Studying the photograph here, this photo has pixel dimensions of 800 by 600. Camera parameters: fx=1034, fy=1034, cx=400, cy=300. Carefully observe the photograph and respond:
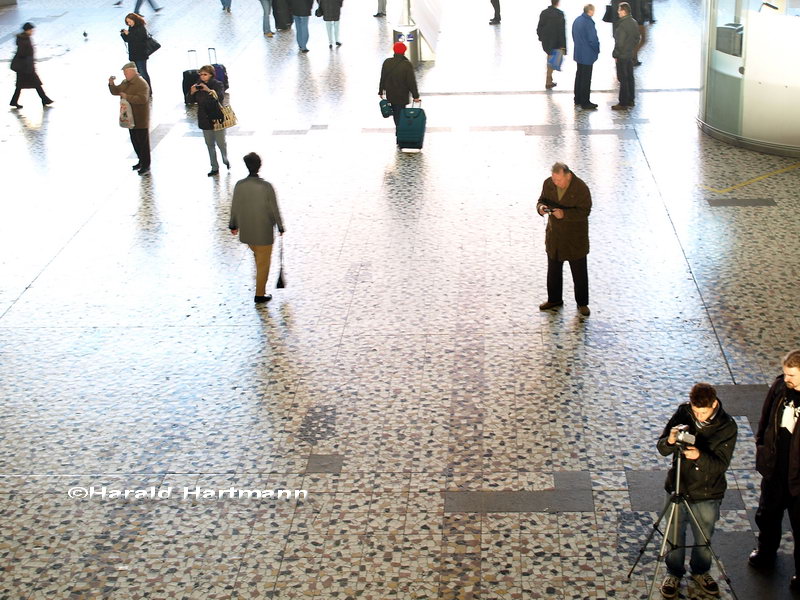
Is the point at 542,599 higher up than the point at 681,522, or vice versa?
the point at 681,522

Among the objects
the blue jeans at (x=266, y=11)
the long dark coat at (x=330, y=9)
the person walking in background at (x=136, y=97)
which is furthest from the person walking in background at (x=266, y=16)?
the person walking in background at (x=136, y=97)

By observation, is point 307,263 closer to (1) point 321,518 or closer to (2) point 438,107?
(1) point 321,518

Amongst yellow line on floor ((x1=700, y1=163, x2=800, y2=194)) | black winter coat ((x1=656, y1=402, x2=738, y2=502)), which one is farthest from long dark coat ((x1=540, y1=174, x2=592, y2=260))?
yellow line on floor ((x1=700, y1=163, x2=800, y2=194))

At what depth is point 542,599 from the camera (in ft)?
17.0

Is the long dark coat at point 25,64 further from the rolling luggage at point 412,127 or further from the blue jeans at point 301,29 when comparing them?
the rolling luggage at point 412,127

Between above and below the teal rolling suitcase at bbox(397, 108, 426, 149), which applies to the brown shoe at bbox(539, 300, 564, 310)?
below

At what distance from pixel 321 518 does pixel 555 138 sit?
27.0ft

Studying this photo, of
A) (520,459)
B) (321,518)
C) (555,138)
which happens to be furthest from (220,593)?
(555,138)

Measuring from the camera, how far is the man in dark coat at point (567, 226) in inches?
309

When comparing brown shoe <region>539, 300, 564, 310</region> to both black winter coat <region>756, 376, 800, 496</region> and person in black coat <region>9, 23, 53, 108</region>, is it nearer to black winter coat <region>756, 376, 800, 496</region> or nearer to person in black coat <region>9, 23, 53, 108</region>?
black winter coat <region>756, 376, 800, 496</region>

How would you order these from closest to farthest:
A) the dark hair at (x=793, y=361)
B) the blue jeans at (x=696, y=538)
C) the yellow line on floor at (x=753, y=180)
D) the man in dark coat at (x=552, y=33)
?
the dark hair at (x=793, y=361) → the blue jeans at (x=696, y=538) → the yellow line on floor at (x=753, y=180) → the man in dark coat at (x=552, y=33)

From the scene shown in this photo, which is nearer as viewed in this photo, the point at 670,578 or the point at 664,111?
the point at 670,578

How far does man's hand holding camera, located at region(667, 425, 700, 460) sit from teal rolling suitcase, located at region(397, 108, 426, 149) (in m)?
8.20

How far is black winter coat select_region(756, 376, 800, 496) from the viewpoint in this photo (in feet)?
16.0
